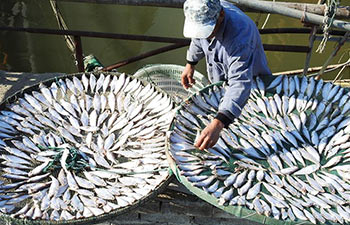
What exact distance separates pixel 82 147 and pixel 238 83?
128cm

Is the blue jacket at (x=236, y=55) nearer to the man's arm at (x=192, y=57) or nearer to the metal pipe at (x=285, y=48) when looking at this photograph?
the man's arm at (x=192, y=57)

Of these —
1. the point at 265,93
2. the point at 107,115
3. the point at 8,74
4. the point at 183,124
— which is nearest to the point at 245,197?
the point at 183,124

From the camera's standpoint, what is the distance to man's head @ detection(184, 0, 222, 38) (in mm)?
2447

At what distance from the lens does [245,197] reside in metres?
2.48

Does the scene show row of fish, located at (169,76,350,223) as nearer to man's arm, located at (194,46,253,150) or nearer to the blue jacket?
man's arm, located at (194,46,253,150)

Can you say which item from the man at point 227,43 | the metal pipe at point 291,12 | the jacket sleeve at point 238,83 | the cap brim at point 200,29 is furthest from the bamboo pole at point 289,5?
the cap brim at point 200,29

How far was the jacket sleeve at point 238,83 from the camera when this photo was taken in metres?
2.62

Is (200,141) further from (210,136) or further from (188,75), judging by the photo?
(188,75)

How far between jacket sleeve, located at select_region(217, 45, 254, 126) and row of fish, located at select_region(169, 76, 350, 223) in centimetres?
32

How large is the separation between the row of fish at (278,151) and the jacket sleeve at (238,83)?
1.05ft

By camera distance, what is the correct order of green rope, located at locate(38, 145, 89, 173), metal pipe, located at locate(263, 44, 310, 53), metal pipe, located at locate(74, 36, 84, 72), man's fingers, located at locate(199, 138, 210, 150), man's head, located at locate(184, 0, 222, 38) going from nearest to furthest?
man's head, located at locate(184, 0, 222, 38)
man's fingers, located at locate(199, 138, 210, 150)
green rope, located at locate(38, 145, 89, 173)
metal pipe, located at locate(263, 44, 310, 53)
metal pipe, located at locate(74, 36, 84, 72)

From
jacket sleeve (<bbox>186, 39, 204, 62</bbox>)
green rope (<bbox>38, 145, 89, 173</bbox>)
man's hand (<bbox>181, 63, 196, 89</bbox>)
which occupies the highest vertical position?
jacket sleeve (<bbox>186, 39, 204, 62</bbox>)

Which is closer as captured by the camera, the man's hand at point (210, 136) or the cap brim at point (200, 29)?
the cap brim at point (200, 29)

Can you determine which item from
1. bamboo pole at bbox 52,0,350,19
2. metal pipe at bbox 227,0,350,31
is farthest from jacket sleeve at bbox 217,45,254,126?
bamboo pole at bbox 52,0,350,19
